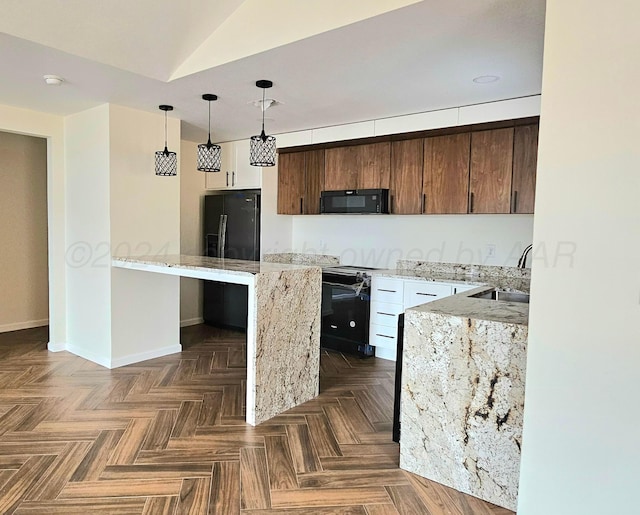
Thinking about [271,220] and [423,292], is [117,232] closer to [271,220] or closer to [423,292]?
[271,220]

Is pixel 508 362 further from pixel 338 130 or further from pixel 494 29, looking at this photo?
pixel 338 130

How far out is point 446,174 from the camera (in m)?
4.17

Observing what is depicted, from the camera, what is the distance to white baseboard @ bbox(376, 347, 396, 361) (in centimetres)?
447

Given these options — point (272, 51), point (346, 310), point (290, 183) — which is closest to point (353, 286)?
point (346, 310)

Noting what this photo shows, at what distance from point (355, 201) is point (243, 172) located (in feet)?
4.91

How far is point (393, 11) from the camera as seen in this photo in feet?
6.88

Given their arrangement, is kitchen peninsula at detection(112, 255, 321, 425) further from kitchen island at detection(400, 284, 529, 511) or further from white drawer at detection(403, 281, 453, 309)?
white drawer at detection(403, 281, 453, 309)

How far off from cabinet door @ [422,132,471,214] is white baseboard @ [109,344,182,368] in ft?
9.33

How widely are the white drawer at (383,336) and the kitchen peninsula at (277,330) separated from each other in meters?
1.19

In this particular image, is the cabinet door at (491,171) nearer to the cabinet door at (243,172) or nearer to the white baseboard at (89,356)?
the cabinet door at (243,172)

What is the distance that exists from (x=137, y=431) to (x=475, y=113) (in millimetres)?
3431

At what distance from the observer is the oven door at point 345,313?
4.50 m

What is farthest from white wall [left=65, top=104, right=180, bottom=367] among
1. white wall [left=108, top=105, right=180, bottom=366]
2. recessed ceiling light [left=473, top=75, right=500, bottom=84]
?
recessed ceiling light [left=473, top=75, right=500, bottom=84]

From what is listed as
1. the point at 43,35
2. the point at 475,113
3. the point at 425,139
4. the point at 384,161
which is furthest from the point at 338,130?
the point at 43,35
